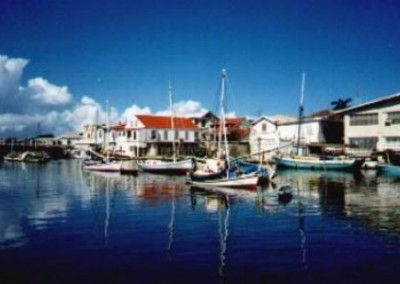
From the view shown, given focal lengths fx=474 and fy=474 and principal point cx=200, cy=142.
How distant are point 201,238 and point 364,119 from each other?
5900cm

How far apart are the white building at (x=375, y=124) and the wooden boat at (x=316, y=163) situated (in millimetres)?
6781

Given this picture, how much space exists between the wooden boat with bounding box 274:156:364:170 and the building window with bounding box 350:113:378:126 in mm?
8698

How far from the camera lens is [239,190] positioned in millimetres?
41594

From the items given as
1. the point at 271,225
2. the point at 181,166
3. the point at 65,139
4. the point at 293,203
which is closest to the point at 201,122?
the point at 181,166

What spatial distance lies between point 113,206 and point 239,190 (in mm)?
12489

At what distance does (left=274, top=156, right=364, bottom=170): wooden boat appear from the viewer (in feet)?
218

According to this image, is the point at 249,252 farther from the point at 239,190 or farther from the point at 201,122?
the point at 201,122

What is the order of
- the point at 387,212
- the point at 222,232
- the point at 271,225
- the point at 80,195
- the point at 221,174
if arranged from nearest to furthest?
the point at 222,232
the point at 271,225
the point at 387,212
the point at 80,195
the point at 221,174

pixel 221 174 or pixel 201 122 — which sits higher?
pixel 201 122

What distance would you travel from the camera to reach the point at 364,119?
74.4 m

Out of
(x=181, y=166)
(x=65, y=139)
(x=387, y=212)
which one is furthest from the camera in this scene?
(x=65, y=139)

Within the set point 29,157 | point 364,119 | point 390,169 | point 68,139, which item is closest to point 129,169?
point 390,169

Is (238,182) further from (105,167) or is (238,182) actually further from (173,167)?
(105,167)

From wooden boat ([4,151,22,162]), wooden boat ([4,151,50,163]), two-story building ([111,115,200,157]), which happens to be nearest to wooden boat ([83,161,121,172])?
two-story building ([111,115,200,157])
